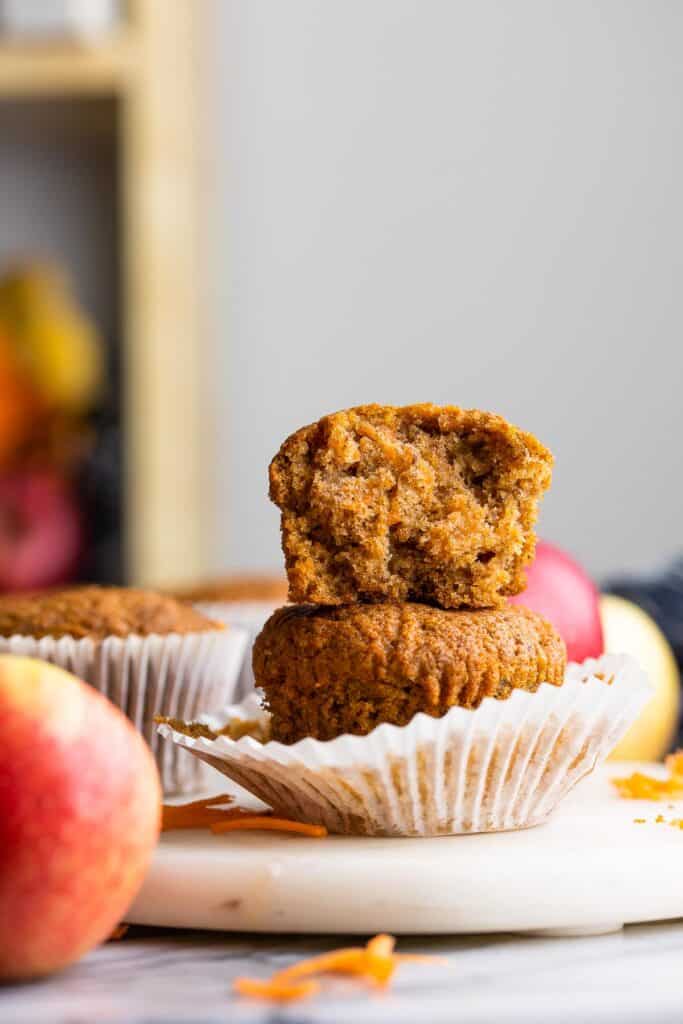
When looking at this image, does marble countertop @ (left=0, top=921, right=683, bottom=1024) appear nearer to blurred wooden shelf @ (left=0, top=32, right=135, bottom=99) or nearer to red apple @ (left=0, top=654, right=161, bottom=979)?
red apple @ (left=0, top=654, right=161, bottom=979)

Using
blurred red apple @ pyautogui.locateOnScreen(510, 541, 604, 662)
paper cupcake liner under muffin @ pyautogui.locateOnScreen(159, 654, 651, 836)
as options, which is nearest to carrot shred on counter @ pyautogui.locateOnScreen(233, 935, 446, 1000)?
paper cupcake liner under muffin @ pyautogui.locateOnScreen(159, 654, 651, 836)

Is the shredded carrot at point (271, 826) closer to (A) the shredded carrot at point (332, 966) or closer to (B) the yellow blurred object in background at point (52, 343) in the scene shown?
(A) the shredded carrot at point (332, 966)

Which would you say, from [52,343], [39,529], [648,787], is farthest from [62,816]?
[52,343]

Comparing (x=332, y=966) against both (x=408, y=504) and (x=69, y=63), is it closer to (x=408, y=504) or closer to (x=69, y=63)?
(x=408, y=504)

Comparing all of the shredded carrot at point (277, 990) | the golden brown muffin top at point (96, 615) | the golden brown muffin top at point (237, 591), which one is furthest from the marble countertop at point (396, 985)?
the golden brown muffin top at point (237, 591)

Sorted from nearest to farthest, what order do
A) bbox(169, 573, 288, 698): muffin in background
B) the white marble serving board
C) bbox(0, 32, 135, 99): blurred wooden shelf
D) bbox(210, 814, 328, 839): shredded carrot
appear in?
the white marble serving board, bbox(210, 814, 328, 839): shredded carrot, bbox(169, 573, 288, 698): muffin in background, bbox(0, 32, 135, 99): blurred wooden shelf
